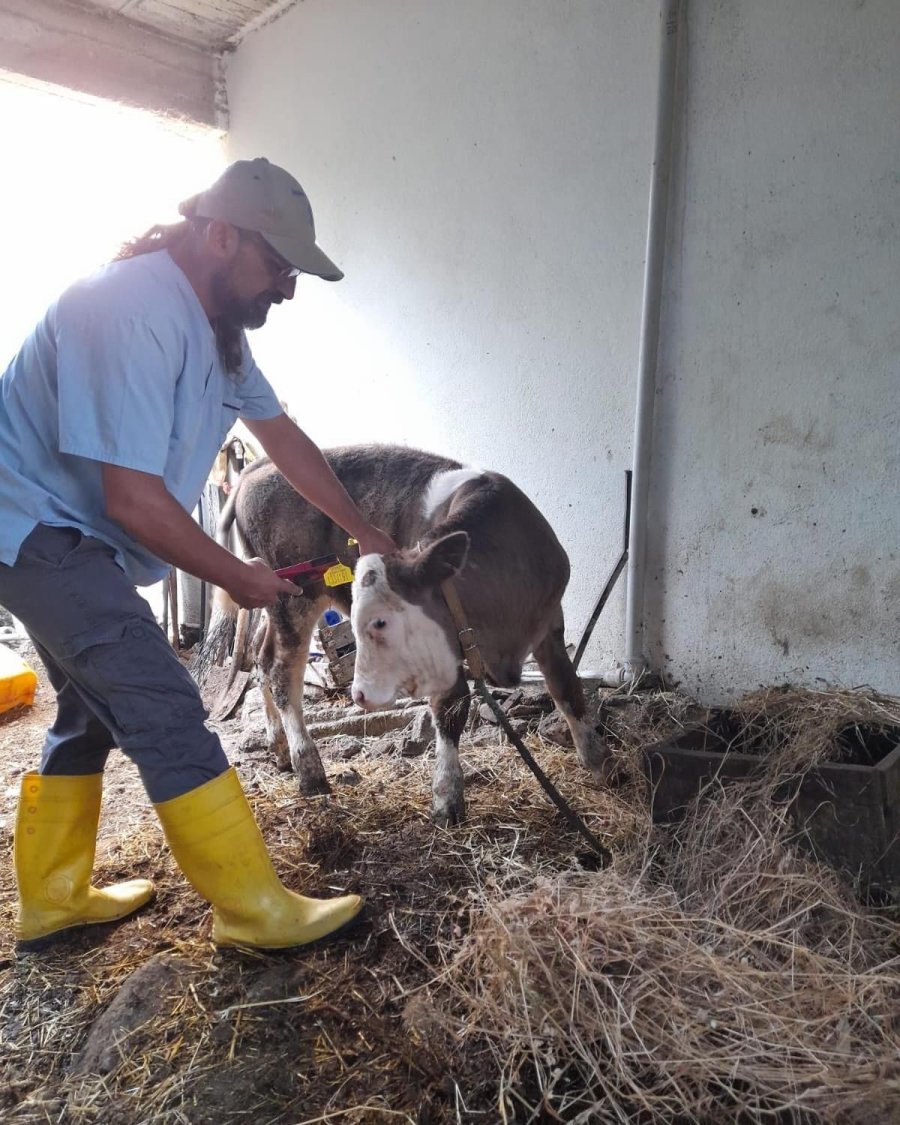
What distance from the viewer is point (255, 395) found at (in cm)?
300

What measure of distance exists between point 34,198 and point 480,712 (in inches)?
255

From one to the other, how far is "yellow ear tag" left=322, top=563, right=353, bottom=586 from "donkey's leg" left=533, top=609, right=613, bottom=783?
0.89 m

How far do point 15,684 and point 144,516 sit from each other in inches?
165

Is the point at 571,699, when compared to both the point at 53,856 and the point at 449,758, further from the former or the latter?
the point at 53,856

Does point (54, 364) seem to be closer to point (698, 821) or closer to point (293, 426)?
point (293, 426)

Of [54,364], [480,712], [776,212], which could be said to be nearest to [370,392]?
[480,712]

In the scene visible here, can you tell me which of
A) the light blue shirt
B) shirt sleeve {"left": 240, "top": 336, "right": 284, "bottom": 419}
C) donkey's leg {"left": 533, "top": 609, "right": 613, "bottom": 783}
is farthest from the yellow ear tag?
the light blue shirt

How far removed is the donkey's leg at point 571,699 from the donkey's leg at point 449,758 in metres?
0.43

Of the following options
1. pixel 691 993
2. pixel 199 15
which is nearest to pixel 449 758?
pixel 691 993

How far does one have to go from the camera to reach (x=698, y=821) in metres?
2.82

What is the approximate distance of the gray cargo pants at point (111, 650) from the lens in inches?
93.0

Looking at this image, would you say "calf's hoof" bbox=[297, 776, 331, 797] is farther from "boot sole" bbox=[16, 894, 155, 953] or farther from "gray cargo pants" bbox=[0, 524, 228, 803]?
"gray cargo pants" bbox=[0, 524, 228, 803]

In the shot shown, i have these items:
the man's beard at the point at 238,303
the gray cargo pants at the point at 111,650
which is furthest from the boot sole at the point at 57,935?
the man's beard at the point at 238,303

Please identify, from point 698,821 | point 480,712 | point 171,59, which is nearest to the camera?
point 698,821
